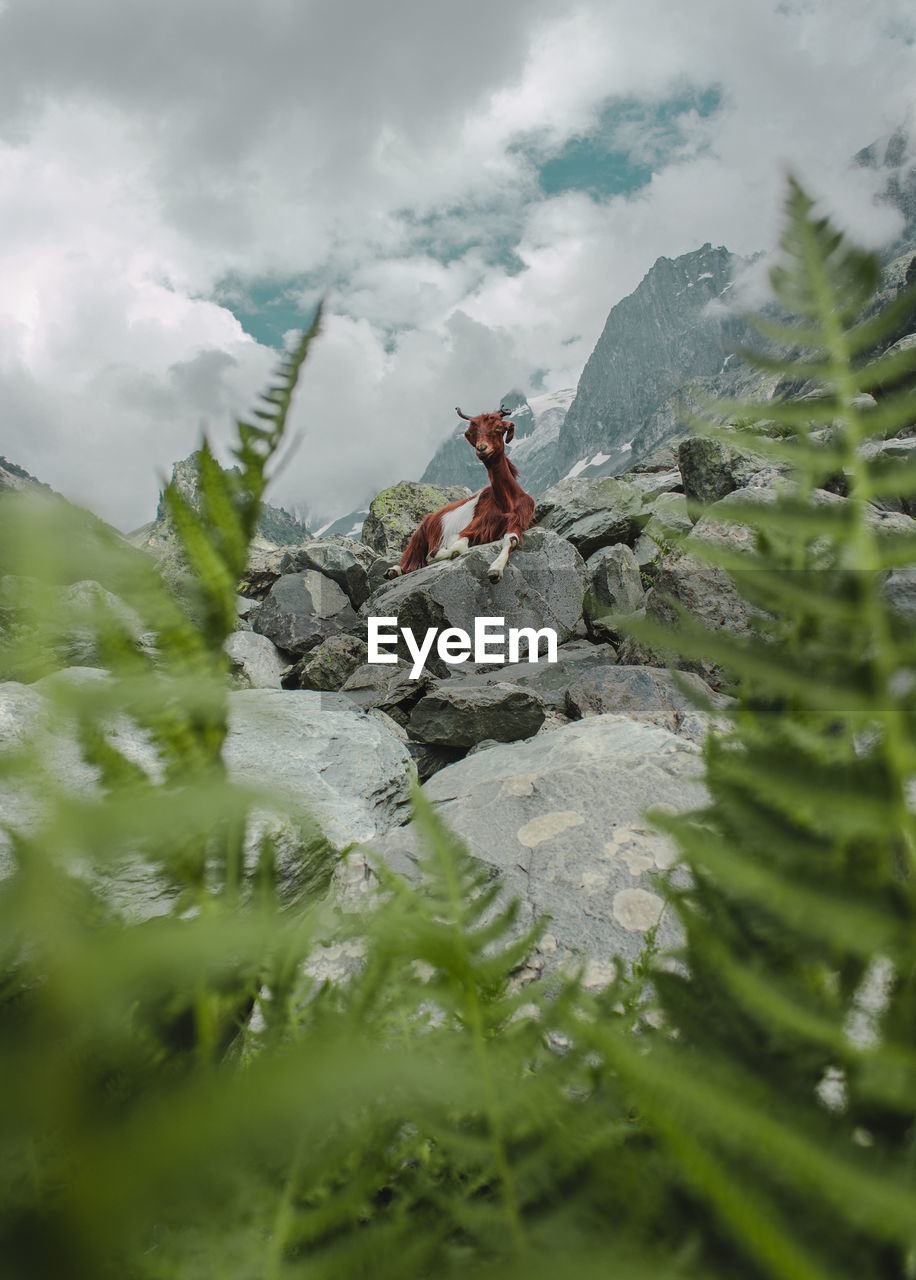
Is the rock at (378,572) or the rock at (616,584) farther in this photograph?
the rock at (378,572)

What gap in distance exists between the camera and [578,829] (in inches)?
91.2

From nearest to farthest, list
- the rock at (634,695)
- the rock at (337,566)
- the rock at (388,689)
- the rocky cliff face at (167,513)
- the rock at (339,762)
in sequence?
the rocky cliff face at (167,513) < the rock at (339,762) < the rock at (634,695) < the rock at (388,689) < the rock at (337,566)

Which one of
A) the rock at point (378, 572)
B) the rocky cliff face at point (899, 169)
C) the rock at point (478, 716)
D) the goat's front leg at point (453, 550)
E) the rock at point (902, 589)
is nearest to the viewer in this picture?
the rock at point (902, 589)

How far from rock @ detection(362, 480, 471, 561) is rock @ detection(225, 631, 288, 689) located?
5.66 m

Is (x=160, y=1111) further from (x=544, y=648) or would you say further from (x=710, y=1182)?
(x=544, y=648)

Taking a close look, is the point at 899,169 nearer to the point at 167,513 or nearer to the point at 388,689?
the point at 388,689

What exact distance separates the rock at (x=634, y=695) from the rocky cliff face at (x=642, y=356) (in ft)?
323

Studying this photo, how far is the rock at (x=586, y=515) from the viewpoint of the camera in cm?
859

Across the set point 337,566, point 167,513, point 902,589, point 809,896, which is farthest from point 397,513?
point 809,896

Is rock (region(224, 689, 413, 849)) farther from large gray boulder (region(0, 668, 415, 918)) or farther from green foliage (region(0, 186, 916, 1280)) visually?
green foliage (region(0, 186, 916, 1280))

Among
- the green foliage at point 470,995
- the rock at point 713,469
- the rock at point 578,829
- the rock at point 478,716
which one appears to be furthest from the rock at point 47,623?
the rock at point 713,469

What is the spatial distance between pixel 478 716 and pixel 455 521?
4.90 metres

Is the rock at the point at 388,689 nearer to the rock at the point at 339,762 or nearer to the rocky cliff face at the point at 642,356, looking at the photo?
the rock at the point at 339,762

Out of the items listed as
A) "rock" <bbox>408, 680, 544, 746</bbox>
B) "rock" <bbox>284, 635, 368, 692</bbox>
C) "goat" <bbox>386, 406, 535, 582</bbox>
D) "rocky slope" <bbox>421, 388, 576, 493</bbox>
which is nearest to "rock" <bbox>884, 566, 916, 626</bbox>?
"rock" <bbox>408, 680, 544, 746</bbox>
